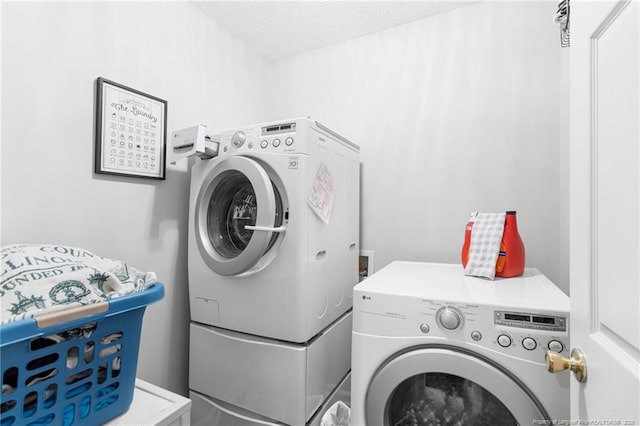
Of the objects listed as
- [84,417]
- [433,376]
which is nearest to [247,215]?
[84,417]

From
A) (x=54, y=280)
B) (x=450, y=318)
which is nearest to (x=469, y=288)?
(x=450, y=318)

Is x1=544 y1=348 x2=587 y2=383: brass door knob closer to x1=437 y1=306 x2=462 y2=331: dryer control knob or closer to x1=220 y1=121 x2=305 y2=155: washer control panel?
x1=437 y1=306 x2=462 y2=331: dryer control knob

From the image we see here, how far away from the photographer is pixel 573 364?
61cm

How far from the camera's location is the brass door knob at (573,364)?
597 millimetres

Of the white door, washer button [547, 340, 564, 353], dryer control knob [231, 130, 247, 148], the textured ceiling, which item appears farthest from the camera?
the textured ceiling

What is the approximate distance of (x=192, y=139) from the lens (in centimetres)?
130

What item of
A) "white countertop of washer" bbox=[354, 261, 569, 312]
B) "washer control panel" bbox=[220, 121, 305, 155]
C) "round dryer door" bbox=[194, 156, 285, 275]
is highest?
"washer control panel" bbox=[220, 121, 305, 155]

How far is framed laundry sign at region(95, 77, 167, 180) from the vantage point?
4.00ft

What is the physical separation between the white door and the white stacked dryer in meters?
0.85

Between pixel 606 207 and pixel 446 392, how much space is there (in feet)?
2.50

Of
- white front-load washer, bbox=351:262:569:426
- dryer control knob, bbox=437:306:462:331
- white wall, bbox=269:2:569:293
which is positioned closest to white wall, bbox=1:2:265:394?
white wall, bbox=269:2:569:293

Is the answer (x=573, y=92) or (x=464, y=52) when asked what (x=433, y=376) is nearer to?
(x=573, y=92)

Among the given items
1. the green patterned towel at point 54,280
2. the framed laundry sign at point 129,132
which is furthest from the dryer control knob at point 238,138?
the green patterned towel at point 54,280

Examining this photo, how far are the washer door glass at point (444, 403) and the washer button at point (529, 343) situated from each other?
0.20 metres
